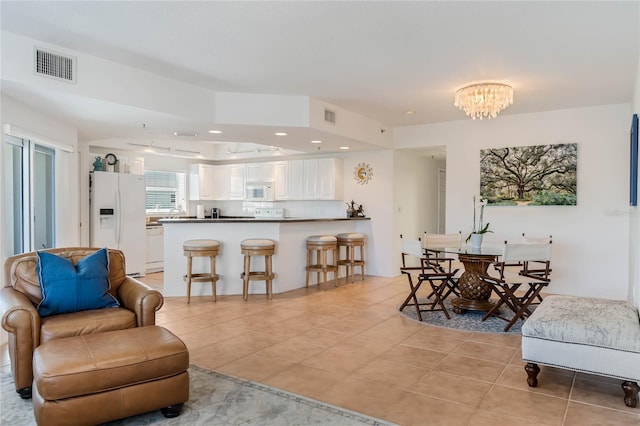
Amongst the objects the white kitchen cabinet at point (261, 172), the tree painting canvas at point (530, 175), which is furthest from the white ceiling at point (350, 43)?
the white kitchen cabinet at point (261, 172)

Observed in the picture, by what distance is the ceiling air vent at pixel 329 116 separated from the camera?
564 cm

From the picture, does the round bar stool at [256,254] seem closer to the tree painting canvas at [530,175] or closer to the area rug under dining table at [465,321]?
the area rug under dining table at [465,321]

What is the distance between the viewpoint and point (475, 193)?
6.53 m

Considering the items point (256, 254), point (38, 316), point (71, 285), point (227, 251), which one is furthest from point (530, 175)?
point (38, 316)

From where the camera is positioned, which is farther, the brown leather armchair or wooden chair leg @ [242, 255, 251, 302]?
wooden chair leg @ [242, 255, 251, 302]

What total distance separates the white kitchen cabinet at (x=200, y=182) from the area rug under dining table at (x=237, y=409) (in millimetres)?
6464

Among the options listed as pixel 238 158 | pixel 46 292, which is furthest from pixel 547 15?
pixel 238 158

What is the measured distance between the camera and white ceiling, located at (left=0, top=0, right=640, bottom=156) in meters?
2.96

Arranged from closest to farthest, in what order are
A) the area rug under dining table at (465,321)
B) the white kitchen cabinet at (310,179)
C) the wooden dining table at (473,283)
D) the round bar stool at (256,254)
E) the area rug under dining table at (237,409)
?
1. the area rug under dining table at (237,409)
2. the area rug under dining table at (465,321)
3. the wooden dining table at (473,283)
4. the round bar stool at (256,254)
5. the white kitchen cabinet at (310,179)

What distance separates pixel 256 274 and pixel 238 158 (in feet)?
13.6

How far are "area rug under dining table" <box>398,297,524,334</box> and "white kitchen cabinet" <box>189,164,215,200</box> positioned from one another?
18.5 ft

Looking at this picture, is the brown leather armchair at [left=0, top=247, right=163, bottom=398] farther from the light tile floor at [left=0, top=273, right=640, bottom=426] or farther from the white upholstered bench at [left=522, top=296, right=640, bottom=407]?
the white upholstered bench at [left=522, top=296, right=640, bottom=407]

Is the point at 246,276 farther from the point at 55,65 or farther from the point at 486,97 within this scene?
the point at 486,97

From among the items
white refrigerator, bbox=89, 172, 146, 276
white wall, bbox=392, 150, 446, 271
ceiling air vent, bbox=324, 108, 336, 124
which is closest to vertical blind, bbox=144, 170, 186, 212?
white refrigerator, bbox=89, 172, 146, 276
